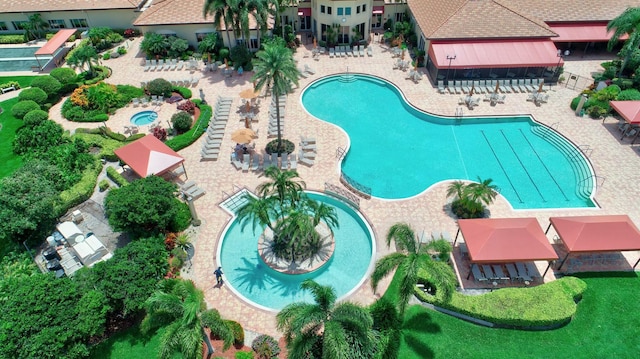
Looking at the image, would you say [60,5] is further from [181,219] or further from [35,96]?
[181,219]

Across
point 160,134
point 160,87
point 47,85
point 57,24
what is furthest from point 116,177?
point 57,24

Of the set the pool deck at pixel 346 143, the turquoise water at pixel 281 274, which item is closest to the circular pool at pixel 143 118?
the pool deck at pixel 346 143

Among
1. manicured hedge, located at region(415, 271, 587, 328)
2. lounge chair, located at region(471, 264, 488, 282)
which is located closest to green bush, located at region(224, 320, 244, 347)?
manicured hedge, located at region(415, 271, 587, 328)

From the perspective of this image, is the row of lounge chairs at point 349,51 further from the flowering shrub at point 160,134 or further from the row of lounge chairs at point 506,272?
the row of lounge chairs at point 506,272

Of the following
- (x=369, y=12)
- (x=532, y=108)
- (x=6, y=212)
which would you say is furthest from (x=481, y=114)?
(x=6, y=212)

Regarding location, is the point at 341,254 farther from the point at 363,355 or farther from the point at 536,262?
the point at 536,262
